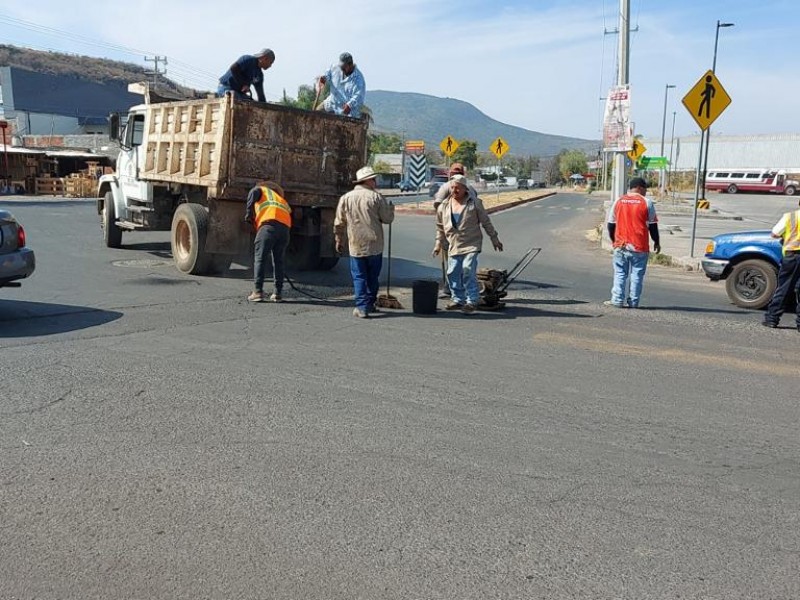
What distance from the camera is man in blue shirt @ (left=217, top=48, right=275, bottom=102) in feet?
38.1

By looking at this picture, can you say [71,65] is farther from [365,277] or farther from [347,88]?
[365,277]

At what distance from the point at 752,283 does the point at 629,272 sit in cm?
179

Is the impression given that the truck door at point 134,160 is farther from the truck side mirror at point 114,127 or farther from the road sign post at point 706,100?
the road sign post at point 706,100

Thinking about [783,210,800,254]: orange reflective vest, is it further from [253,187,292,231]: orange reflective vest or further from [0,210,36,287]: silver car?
[0,210,36,287]: silver car

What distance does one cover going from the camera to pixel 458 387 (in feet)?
20.4

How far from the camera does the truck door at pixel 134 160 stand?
13516mm

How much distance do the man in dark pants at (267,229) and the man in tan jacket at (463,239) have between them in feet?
6.92

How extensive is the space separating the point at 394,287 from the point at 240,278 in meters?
2.41

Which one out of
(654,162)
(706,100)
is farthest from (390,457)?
(654,162)

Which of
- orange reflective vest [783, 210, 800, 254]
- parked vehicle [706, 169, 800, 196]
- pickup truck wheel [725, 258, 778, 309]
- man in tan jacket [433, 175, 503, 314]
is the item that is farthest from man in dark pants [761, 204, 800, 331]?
parked vehicle [706, 169, 800, 196]

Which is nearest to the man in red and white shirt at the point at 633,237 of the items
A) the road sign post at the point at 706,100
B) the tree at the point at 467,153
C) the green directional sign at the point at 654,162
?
the road sign post at the point at 706,100

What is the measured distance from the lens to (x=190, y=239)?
11828 mm

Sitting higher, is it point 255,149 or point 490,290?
point 255,149

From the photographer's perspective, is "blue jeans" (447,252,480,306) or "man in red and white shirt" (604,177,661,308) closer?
"blue jeans" (447,252,480,306)
